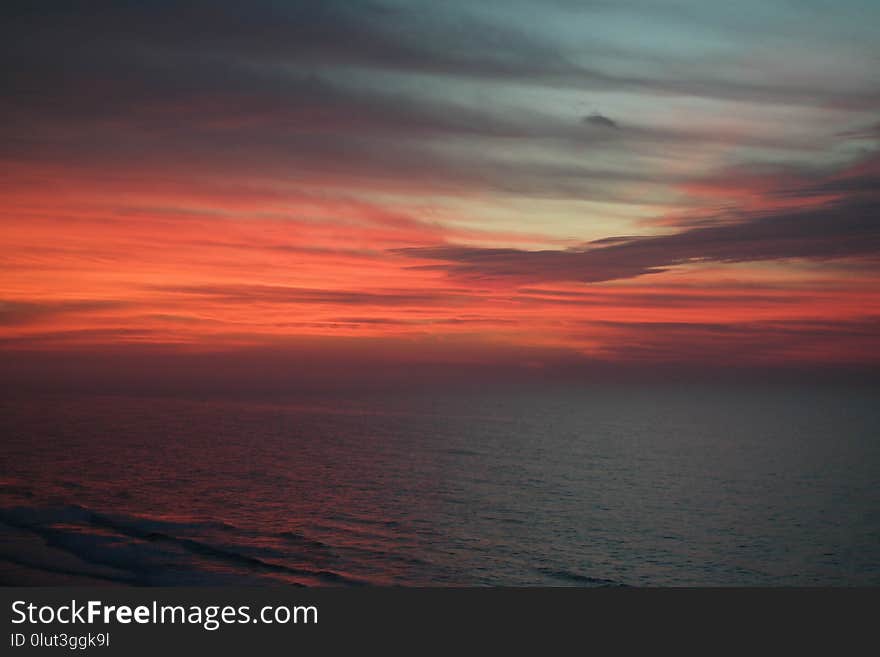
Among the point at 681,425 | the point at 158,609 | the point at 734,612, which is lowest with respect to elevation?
the point at 681,425

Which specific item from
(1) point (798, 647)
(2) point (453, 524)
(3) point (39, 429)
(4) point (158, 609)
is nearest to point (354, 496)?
(2) point (453, 524)

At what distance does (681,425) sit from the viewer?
177375 mm

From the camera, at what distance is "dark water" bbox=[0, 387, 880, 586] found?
39.1m

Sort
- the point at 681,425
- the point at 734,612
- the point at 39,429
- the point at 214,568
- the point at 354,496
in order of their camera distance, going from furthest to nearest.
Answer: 1. the point at 681,425
2. the point at 39,429
3. the point at 354,496
4. the point at 214,568
5. the point at 734,612

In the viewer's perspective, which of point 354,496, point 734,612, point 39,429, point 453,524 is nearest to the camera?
point 734,612

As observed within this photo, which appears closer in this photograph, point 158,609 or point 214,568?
point 158,609

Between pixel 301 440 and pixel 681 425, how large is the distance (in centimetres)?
10783

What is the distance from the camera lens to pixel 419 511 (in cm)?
5550

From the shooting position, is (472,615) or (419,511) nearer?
(472,615)

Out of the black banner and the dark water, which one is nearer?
the black banner

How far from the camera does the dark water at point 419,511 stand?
3909cm

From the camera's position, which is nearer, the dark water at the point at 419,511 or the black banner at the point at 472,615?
the black banner at the point at 472,615

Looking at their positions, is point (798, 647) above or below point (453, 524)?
above

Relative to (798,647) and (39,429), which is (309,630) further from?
(39,429)
